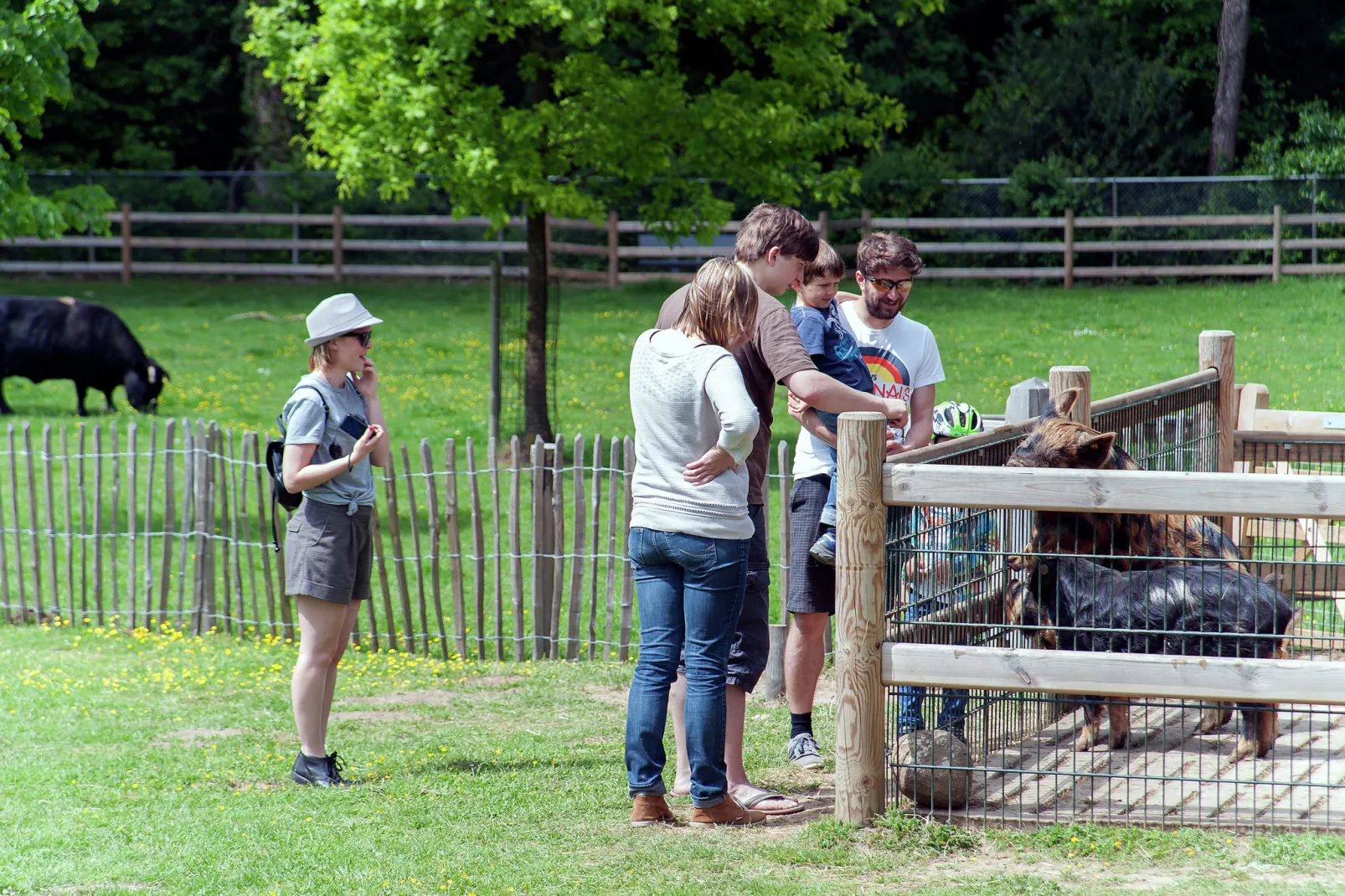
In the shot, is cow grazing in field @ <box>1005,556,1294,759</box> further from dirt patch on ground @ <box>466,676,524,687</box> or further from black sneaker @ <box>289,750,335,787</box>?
dirt patch on ground @ <box>466,676,524,687</box>

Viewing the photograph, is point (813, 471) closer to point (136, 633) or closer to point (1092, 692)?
point (1092, 692)

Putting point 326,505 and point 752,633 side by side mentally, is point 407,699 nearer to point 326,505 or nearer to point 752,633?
point 326,505

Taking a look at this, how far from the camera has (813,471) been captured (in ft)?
16.9

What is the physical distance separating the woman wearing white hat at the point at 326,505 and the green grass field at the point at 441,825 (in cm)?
34

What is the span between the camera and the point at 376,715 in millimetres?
6344

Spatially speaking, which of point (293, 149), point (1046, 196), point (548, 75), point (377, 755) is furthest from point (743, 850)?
point (293, 149)

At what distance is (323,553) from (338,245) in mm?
21077

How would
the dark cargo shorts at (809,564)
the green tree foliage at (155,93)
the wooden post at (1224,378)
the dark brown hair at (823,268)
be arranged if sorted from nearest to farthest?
the dark brown hair at (823,268) < the dark cargo shorts at (809,564) < the wooden post at (1224,378) < the green tree foliage at (155,93)

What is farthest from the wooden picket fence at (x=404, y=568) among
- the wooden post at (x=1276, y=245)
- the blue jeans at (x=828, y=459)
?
the wooden post at (x=1276, y=245)

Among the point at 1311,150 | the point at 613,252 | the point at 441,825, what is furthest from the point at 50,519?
the point at 1311,150

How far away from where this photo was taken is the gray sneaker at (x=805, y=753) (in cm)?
520

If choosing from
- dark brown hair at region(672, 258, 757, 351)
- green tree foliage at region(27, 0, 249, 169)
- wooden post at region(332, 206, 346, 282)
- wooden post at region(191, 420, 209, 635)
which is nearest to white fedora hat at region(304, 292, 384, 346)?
dark brown hair at region(672, 258, 757, 351)

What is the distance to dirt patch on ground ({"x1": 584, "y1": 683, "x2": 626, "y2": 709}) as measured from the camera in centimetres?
660

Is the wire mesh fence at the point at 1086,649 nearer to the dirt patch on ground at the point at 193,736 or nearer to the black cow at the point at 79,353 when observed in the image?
the dirt patch on ground at the point at 193,736
